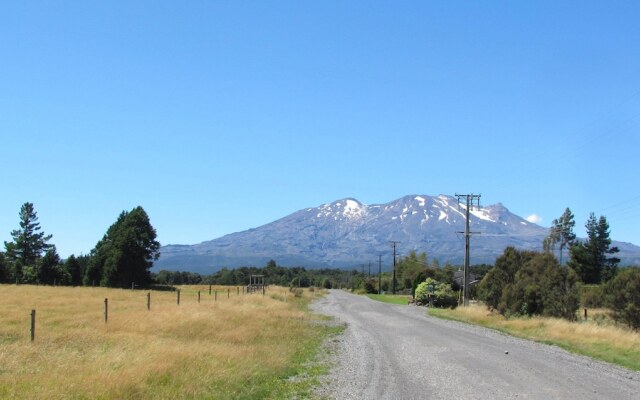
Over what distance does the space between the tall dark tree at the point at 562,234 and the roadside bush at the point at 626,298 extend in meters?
95.5

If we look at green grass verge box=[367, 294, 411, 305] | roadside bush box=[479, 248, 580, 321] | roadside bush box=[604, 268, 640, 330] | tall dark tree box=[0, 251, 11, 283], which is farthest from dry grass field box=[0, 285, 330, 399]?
tall dark tree box=[0, 251, 11, 283]

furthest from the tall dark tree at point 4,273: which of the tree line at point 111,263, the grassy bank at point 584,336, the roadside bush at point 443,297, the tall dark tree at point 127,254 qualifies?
the grassy bank at point 584,336

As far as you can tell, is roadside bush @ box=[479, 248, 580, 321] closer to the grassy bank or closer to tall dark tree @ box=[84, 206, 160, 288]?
the grassy bank

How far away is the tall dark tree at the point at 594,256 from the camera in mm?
93438

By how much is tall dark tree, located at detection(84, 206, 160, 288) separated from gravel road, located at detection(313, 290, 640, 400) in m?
71.1

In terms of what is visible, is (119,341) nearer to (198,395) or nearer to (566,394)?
(198,395)

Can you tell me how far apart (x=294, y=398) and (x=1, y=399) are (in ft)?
15.2

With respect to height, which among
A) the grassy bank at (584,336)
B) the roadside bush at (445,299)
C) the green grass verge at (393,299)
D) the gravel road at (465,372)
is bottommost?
the green grass verge at (393,299)

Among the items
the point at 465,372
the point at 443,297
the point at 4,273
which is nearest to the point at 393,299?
the point at 443,297

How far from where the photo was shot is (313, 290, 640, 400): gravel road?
1083cm

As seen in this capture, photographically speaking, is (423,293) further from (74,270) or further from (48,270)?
(74,270)

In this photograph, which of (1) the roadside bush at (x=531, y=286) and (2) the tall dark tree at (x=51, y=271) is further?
(2) the tall dark tree at (x=51, y=271)

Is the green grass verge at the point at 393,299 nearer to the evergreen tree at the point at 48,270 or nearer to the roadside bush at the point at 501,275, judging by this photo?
the roadside bush at the point at 501,275

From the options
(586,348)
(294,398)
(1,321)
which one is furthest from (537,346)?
(1,321)
